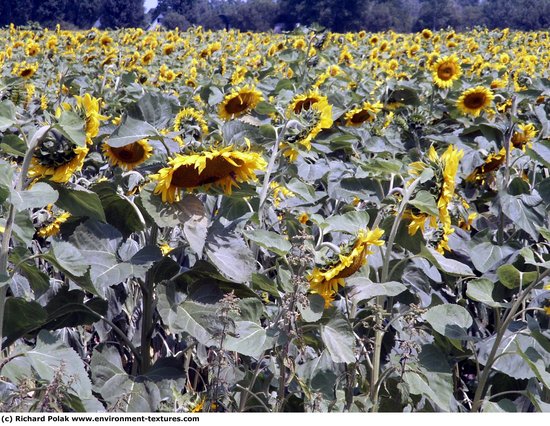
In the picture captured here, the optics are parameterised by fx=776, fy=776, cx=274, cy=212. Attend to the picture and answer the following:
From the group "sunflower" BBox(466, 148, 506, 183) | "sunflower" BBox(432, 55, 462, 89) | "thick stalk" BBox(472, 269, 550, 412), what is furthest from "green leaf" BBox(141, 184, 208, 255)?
"sunflower" BBox(432, 55, 462, 89)

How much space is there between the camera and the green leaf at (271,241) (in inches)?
68.6

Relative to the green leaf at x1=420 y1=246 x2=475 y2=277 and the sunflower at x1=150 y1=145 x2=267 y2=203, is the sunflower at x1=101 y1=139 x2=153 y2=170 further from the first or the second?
the green leaf at x1=420 y1=246 x2=475 y2=277

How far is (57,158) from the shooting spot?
1.70m

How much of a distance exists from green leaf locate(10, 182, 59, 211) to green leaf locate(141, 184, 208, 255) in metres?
0.22

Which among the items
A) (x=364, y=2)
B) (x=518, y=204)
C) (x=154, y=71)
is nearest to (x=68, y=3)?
(x=364, y=2)

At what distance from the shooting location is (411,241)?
1.96 m

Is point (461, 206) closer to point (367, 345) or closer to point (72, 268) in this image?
point (367, 345)

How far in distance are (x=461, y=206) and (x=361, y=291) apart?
100cm

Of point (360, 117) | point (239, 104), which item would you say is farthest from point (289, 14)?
point (239, 104)

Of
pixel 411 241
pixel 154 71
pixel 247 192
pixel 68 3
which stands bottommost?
pixel 68 3

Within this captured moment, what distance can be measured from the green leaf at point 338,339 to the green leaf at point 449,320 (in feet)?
0.77

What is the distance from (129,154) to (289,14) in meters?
31.6

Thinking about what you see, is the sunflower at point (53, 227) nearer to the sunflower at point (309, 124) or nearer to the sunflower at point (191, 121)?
the sunflower at point (309, 124)

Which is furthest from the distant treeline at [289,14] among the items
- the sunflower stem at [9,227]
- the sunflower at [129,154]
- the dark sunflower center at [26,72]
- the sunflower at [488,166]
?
the sunflower stem at [9,227]
